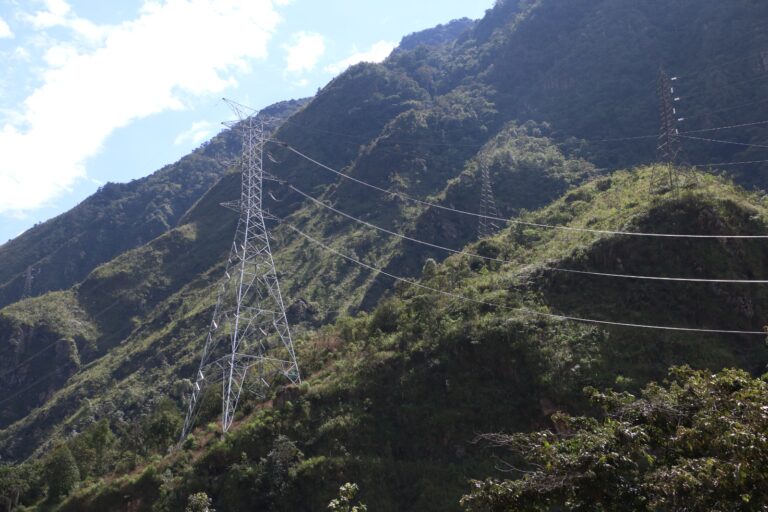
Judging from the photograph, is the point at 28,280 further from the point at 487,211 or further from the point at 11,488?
the point at 11,488

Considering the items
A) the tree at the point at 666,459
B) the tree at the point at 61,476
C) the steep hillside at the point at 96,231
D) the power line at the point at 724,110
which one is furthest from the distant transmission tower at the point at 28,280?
the tree at the point at 666,459

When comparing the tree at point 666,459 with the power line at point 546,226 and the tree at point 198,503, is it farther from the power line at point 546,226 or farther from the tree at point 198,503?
the power line at point 546,226

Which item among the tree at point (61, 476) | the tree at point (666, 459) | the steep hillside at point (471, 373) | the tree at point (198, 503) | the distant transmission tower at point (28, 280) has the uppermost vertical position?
the distant transmission tower at point (28, 280)

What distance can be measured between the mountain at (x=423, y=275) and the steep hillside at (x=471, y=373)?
0.47 ft

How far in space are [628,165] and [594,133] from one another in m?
14.9

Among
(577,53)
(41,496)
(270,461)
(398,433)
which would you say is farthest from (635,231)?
(577,53)

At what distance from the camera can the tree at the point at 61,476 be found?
126ft

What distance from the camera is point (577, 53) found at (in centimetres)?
11769

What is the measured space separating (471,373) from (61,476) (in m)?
28.0

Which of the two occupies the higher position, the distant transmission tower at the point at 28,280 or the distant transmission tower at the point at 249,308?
the distant transmission tower at the point at 28,280

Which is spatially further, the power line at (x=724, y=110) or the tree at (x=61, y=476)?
the power line at (x=724, y=110)

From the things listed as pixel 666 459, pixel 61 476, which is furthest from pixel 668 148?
pixel 61 476

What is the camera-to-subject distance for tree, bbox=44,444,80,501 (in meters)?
38.3

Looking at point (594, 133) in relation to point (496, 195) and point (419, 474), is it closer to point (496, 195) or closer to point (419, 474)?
point (496, 195)
